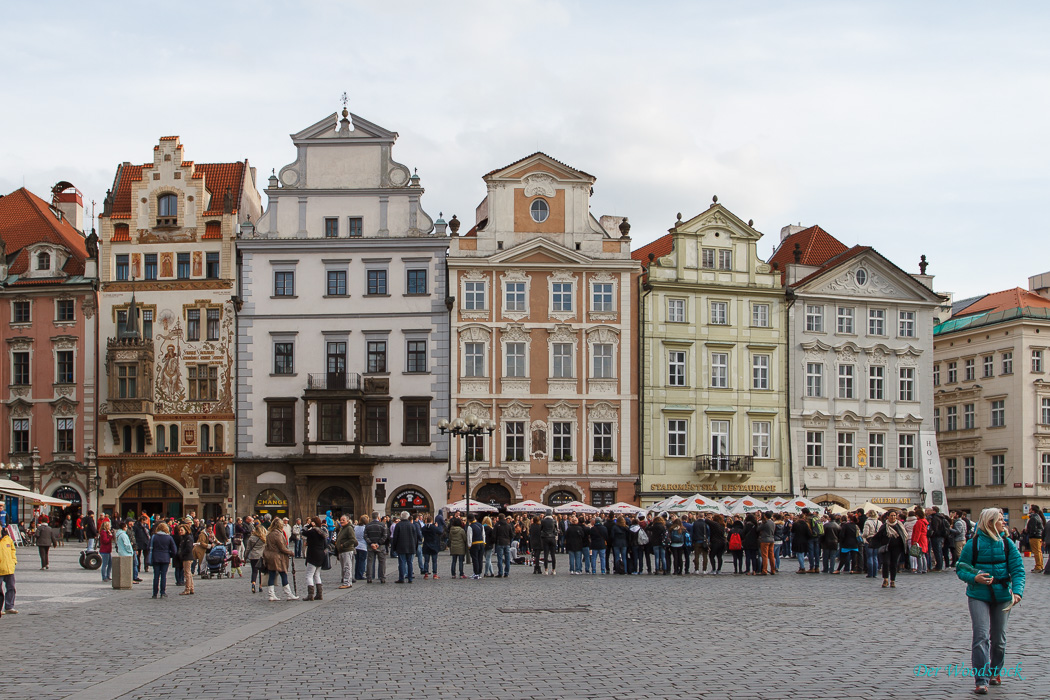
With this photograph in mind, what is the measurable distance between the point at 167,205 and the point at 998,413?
44825 millimetres

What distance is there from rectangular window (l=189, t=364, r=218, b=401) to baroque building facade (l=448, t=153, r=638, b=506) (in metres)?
10.7

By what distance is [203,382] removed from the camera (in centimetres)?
5916

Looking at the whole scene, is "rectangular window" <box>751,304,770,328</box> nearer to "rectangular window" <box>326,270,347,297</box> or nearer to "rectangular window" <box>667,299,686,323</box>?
"rectangular window" <box>667,299,686,323</box>

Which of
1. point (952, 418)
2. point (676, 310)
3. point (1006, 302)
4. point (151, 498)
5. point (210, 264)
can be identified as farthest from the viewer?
point (952, 418)

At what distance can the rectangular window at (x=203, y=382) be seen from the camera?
2323 inches

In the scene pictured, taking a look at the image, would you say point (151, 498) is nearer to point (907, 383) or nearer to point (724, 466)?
point (724, 466)

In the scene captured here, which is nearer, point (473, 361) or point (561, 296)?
point (473, 361)

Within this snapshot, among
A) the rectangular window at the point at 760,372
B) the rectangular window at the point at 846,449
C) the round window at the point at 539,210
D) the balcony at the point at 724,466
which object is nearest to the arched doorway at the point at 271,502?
the round window at the point at 539,210

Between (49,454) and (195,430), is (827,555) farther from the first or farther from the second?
(49,454)

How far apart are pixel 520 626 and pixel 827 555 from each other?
17392 millimetres

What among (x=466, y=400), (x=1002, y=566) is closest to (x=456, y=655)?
(x=1002, y=566)

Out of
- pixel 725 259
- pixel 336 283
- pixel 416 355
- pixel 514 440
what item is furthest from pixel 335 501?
pixel 725 259

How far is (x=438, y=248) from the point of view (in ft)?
194

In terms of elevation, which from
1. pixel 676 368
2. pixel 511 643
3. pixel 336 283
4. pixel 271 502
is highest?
pixel 336 283
